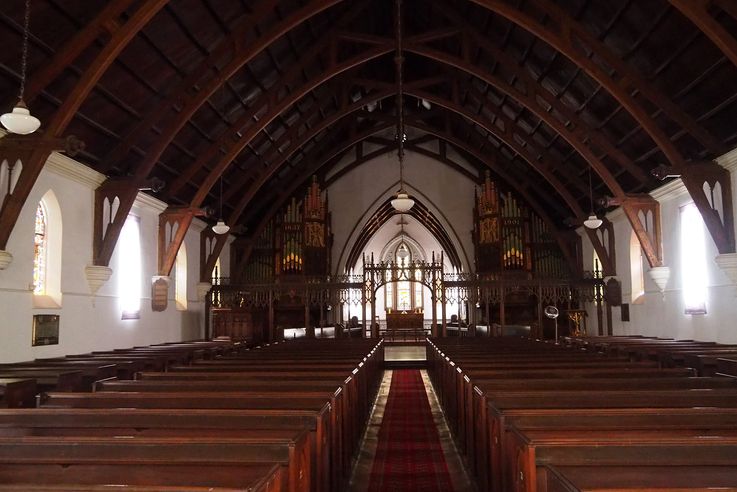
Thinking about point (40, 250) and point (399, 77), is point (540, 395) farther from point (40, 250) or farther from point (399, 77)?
point (399, 77)

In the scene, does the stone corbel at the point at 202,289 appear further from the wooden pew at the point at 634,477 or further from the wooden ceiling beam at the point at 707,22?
the wooden pew at the point at 634,477

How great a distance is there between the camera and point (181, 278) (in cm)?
1505

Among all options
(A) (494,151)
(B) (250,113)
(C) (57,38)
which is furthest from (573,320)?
(C) (57,38)

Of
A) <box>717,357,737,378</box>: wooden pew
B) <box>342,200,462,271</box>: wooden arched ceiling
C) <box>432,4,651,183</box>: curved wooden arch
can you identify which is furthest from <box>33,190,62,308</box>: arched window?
<box>342,200,462,271</box>: wooden arched ceiling

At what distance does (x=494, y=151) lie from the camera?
17.8 m

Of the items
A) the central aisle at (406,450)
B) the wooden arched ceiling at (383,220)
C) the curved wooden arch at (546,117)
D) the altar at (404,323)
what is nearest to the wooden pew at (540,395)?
the central aisle at (406,450)

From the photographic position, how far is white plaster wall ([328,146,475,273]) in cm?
2092

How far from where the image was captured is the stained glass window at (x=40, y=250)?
9156 millimetres

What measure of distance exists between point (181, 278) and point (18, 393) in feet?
33.7

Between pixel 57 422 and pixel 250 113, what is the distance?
31.2ft

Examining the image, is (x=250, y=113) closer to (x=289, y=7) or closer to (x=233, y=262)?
(x=289, y=7)

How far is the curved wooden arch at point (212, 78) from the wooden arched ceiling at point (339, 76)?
2cm

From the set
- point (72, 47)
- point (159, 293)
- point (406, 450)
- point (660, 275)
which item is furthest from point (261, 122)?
point (660, 275)

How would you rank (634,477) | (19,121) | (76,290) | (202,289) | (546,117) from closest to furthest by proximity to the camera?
1. (634,477)
2. (19,121)
3. (76,290)
4. (546,117)
5. (202,289)
